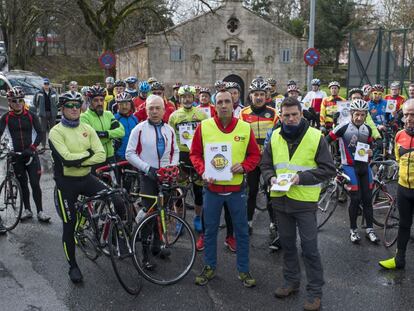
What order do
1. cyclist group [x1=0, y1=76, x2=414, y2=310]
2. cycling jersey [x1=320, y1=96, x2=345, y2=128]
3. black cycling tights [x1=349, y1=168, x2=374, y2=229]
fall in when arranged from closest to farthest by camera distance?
cyclist group [x1=0, y1=76, x2=414, y2=310] < black cycling tights [x1=349, y1=168, x2=374, y2=229] < cycling jersey [x1=320, y1=96, x2=345, y2=128]

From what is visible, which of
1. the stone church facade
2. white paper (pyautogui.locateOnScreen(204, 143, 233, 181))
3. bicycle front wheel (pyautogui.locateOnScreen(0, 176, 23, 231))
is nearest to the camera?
white paper (pyautogui.locateOnScreen(204, 143, 233, 181))

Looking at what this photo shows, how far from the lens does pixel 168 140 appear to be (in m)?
5.70

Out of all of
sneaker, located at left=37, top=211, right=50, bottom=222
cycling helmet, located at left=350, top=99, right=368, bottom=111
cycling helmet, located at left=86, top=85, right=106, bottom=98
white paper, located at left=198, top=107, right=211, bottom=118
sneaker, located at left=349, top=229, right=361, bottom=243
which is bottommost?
sneaker, located at left=349, top=229, right=361, bottom=243

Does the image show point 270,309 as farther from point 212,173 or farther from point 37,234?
point 37,234

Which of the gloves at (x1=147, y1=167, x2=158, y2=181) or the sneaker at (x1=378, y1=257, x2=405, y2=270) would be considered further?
the sneaker at (x1=378, y1=257, x2=405, y2=270)

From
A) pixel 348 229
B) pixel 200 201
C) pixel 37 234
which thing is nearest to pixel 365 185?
pixel 348 229

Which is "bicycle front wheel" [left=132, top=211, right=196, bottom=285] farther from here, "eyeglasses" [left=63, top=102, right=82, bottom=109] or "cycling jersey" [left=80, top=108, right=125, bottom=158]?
"cycling jersey" [left=80, top=108, right=125, bottom=158]

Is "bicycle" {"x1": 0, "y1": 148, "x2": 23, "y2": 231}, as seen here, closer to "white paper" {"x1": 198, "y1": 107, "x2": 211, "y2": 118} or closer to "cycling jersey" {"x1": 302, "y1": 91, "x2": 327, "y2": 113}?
"white paper" {"x1": 198, "y1": 107, "x2": 211, "y2": 118}

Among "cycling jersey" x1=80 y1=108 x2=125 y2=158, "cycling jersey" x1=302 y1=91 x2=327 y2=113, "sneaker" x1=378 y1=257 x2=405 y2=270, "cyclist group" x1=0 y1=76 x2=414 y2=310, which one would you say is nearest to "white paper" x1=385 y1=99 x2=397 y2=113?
"cycling jersey" x1=302 y1=91 x2=327 y2=113

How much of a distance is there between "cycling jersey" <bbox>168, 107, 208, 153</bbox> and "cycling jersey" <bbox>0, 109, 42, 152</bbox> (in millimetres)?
2134

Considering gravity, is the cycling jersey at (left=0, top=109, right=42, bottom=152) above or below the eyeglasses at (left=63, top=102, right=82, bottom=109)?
below

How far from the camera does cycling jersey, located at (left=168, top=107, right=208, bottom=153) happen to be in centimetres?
712

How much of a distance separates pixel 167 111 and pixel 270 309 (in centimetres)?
441

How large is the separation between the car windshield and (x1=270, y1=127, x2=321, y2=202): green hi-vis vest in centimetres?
1701
